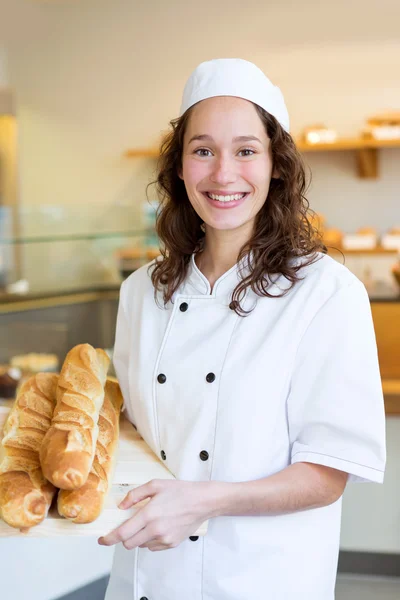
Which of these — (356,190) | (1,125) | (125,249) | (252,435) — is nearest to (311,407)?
(252,435)

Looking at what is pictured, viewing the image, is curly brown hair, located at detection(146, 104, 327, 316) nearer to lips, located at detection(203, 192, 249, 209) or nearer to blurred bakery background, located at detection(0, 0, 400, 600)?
lips, located at detection(203, 192, 249, 209)

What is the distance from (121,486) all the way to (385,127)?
3849mm

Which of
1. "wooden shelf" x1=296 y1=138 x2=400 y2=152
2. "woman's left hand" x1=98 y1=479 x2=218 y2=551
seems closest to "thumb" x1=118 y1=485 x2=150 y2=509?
"woman's left hand" x1=98 y1=479 x2=218 y2=551

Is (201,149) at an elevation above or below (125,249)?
above

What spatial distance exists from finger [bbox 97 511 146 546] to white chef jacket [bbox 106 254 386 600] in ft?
0.72

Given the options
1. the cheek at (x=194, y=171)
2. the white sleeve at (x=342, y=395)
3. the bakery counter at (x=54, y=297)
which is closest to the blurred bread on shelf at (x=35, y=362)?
the bakery counter at (x=54, y=297)

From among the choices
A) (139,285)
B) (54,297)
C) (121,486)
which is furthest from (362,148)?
(121,486)

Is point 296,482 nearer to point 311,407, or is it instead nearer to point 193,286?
point 311,407

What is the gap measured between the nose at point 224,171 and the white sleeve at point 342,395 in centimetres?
25

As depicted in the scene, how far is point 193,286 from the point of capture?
4.04 ft

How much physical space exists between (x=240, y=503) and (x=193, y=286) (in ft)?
1.32

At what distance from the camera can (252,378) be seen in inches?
41.6

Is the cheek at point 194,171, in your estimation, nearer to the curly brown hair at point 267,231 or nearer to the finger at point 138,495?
the curly brown hair at point 267,231

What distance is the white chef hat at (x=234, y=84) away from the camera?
110 cm
